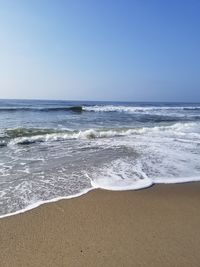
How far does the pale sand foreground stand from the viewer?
10.00 ft

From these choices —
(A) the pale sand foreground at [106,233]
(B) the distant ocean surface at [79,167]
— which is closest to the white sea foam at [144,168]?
(B) the distant ocean surface at [79,167]

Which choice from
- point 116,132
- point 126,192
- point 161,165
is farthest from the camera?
point 116,132

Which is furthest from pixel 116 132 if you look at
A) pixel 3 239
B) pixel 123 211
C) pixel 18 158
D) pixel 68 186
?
pixel 3 239

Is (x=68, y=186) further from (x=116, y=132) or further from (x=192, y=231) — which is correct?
(x=116, y=132)

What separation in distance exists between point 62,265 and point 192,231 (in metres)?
1.67

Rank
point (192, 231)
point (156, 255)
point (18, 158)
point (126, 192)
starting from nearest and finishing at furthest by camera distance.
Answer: point (156, 255) → point (192, 231) → point (126, 192) → point (18, 158)

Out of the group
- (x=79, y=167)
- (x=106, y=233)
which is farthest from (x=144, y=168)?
(x=106, y=233)

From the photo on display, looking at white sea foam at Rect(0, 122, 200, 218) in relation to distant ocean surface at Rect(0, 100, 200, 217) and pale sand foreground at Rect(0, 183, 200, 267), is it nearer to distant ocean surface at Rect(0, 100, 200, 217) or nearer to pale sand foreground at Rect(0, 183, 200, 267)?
distant ocean surface at Rect(0, 100, 200, 217)

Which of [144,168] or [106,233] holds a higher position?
[106,233]

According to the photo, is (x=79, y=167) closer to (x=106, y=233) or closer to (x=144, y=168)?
(x=144, y=168)

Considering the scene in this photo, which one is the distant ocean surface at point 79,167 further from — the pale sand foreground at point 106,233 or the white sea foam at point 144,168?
the pale sand foreground at point 106,233

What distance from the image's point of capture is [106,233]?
359 cm

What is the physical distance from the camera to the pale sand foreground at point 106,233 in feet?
10.00

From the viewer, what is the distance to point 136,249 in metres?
3.25
